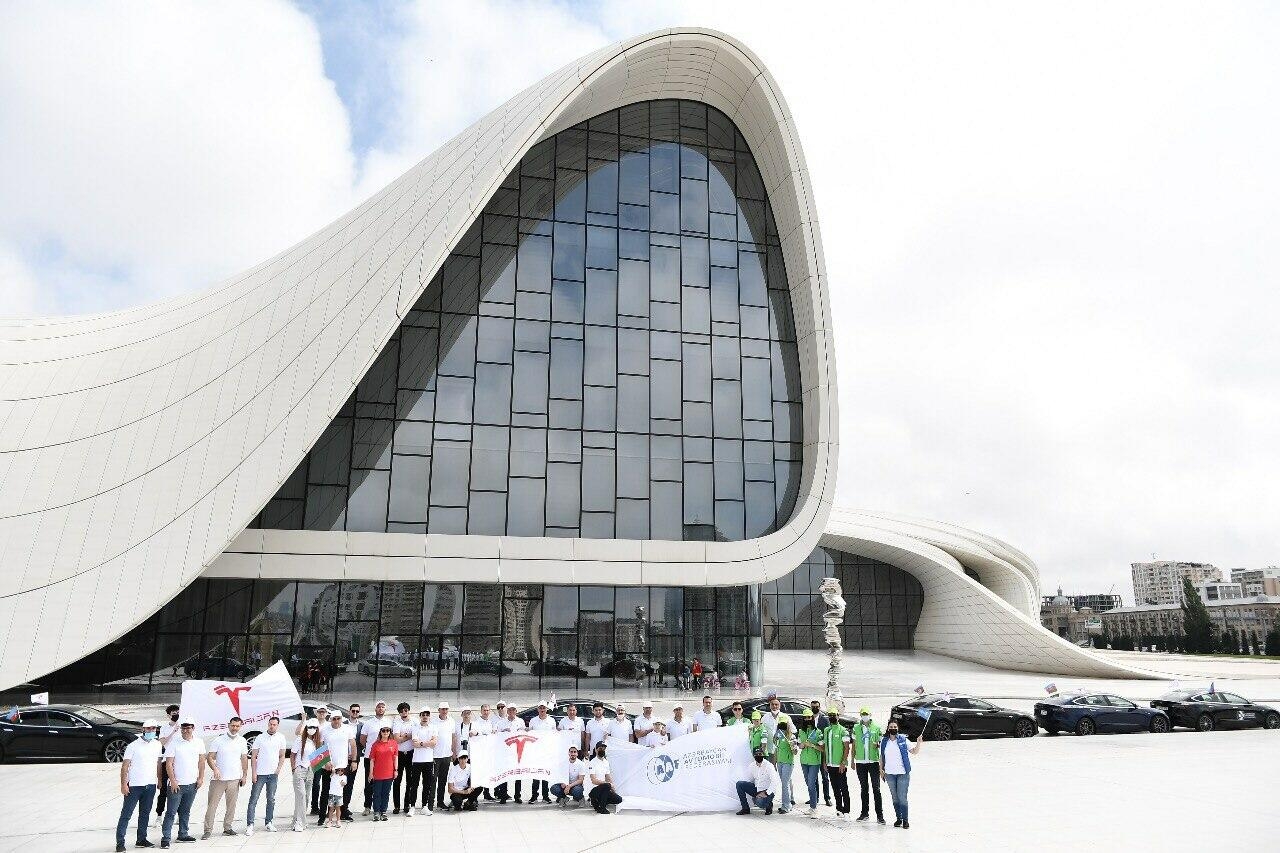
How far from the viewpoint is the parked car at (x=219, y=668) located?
1036 inches

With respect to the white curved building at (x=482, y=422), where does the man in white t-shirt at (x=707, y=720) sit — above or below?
below

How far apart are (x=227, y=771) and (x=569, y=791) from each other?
4691 millimetres

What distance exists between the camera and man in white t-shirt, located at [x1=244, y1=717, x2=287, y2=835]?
11047 millimetres

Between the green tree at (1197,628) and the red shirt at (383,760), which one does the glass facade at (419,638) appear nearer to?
the red shirt at (383,760)

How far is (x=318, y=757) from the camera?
11.5 m

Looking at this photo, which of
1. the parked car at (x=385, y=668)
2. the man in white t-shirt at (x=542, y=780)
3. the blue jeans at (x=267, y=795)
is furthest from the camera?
the parked car at (x=385, y=668)

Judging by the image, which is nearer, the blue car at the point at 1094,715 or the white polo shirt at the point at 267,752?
the white polo shirt at the point at 267,752

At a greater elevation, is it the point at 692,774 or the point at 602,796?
the point at 692,774

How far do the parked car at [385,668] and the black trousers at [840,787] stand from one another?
18090 mm

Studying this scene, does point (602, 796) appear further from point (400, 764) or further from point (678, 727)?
point (400, 764)

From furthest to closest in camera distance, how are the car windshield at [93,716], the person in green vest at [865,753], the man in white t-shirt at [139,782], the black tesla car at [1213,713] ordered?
the black tesla car at [1213,713] < the car windshield at [93,716] < the person in green vest at [865,753] < the man in white t-shirt at [139,782]

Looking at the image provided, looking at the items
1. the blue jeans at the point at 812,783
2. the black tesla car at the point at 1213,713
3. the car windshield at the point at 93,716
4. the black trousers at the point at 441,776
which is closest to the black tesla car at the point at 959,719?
the black tesla car at the point at 1213,713

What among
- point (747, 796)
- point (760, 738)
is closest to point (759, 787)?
point (747, 796)

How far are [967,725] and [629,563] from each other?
38.4 ft
